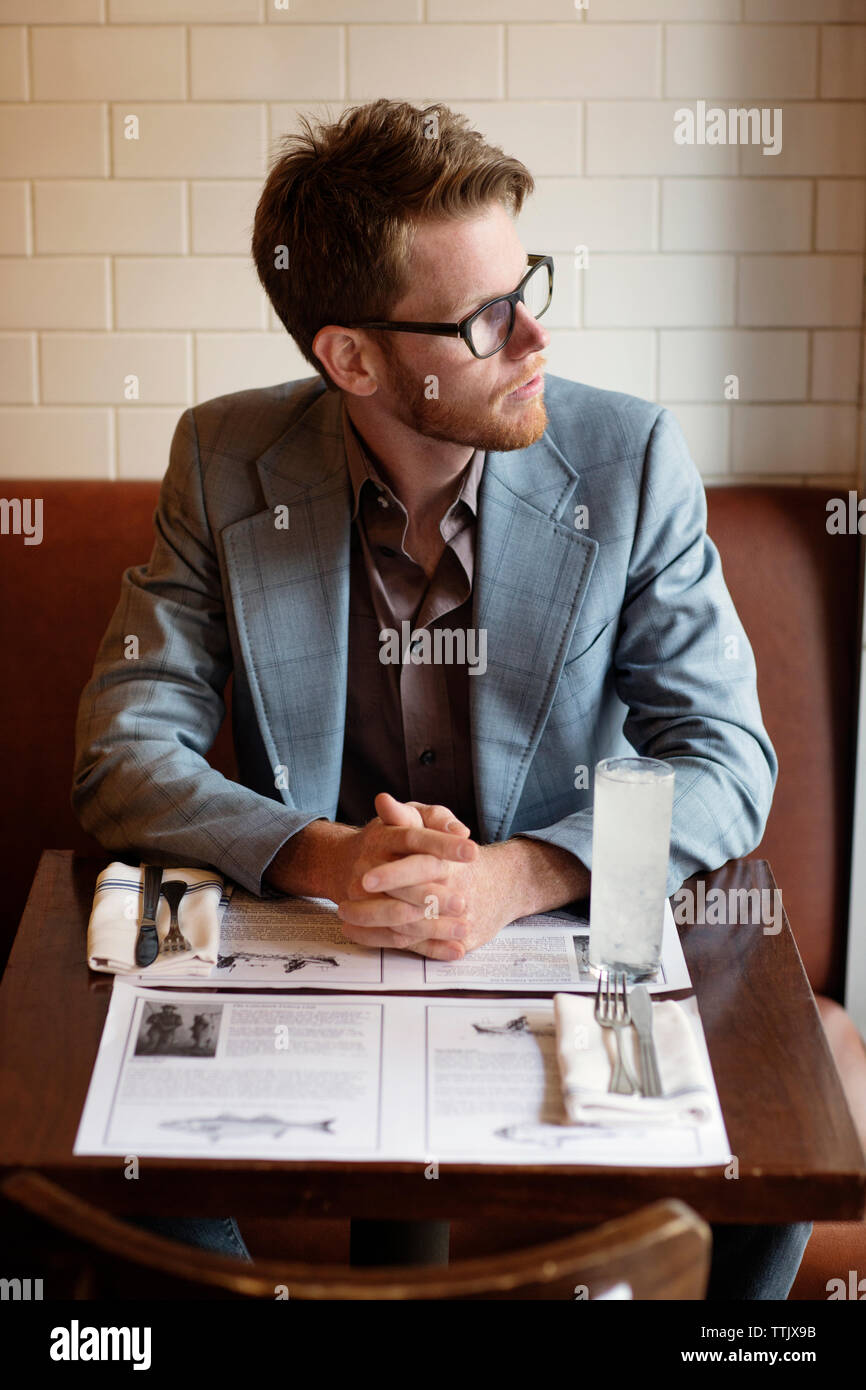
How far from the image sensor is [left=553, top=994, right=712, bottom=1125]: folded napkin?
93 centimetres

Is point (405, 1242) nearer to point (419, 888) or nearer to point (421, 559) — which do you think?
point (419, 888)

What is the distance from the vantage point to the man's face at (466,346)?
1.52 metres

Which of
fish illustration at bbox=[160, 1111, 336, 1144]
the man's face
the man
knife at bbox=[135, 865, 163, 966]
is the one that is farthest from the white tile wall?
fish illustration at bbox=[160, 1111, 336, 1144]

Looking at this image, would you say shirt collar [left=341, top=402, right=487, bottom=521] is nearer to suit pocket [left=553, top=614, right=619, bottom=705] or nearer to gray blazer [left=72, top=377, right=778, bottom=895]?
gray blazer [left=72, top=377, right=778, bottom=895]

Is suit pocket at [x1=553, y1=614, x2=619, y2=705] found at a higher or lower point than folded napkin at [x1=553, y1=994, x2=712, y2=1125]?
higher

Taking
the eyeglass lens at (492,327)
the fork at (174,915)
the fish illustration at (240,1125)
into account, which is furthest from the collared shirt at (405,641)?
the fish illustration at (240,1125)

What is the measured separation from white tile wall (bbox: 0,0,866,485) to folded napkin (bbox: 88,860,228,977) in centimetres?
109

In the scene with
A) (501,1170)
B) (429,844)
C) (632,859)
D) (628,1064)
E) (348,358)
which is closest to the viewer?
(501,1170)

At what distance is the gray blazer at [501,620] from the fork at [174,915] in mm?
214

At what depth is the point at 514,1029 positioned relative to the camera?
3.43ft

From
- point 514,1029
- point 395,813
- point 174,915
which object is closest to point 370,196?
point 395,813

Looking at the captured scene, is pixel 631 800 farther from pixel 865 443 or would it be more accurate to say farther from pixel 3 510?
pixel 3 510

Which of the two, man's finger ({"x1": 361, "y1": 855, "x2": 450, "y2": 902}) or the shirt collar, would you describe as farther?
the shirt collar

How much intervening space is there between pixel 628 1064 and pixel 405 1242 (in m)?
0.33
